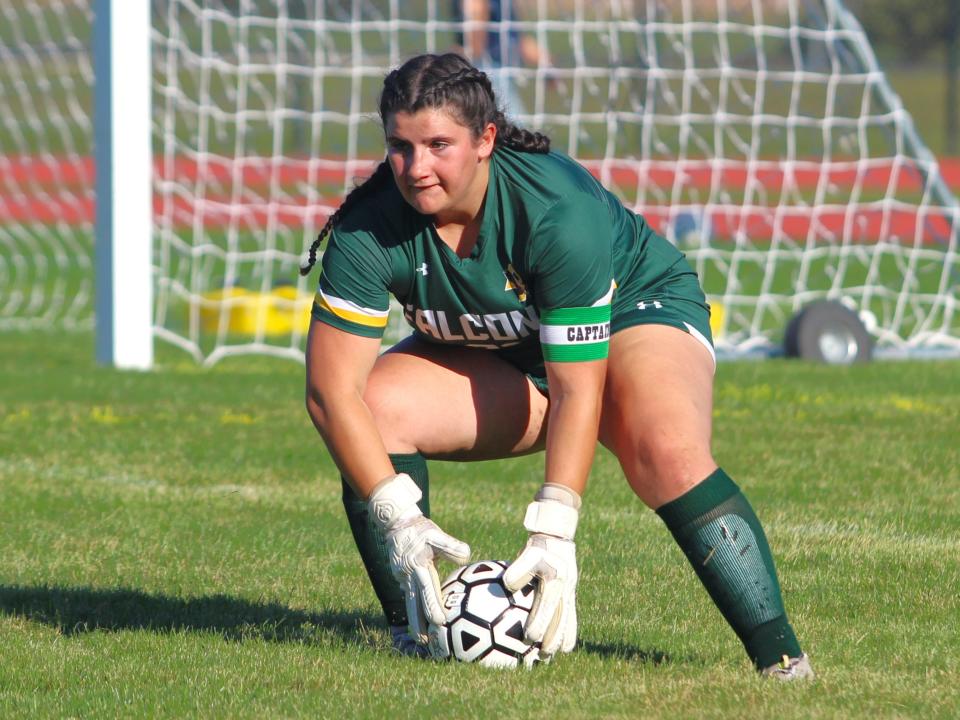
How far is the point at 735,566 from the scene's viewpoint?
3727 millimetres

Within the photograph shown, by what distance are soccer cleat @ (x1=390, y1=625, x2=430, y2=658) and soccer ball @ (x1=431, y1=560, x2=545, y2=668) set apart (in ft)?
0.39

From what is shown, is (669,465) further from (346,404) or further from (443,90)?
(443,90)

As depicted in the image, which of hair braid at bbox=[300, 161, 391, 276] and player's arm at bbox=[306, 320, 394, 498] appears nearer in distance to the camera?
player's arm at bbox=[306, 320, 394, 498]

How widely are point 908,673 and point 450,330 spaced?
1.44m

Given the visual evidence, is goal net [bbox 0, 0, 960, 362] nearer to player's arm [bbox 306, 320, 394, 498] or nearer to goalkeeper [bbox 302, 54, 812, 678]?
goalkeeper [bbox 302, 54, 812, 678]

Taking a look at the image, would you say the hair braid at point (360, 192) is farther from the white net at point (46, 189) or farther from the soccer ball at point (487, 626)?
the white net at point (46, 189)

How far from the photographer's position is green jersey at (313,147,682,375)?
3.84m

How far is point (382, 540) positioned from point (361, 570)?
1.06 meters

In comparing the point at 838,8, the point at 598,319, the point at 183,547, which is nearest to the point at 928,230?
the point at 838,8

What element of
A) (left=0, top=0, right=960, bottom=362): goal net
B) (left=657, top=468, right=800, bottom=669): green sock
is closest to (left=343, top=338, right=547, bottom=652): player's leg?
(left=657, top=468, right=800, bottom=669): green sock

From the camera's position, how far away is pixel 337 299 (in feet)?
13.0

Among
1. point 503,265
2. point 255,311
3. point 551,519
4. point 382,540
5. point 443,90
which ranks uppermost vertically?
point 443,90

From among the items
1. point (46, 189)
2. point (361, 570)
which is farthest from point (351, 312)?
point (46, 189)

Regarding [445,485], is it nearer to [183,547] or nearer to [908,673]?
[183,547]
